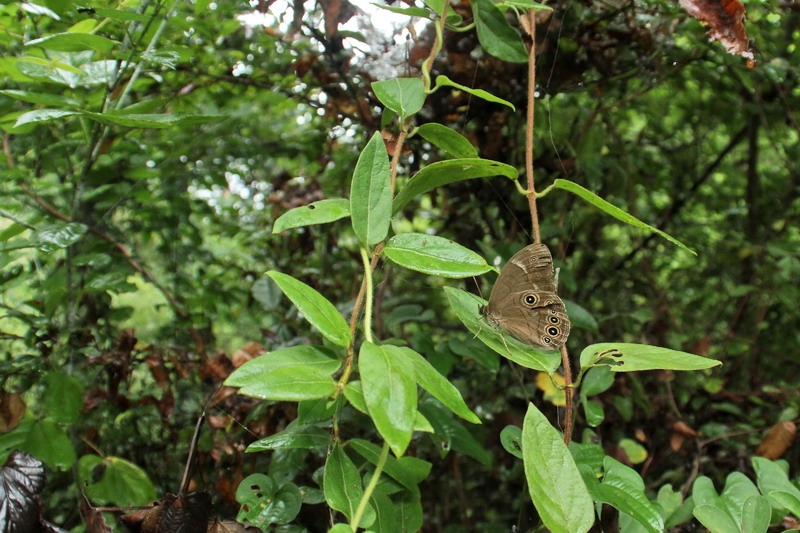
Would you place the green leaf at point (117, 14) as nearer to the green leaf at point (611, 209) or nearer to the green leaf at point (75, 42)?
the green leaf at point (75, 42)

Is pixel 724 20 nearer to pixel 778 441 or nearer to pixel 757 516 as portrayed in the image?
pixel 757 516

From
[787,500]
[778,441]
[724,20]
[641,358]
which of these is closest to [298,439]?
[641,358]

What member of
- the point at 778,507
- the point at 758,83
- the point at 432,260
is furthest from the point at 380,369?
the point at 758,83

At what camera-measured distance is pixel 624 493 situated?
0.82 meters

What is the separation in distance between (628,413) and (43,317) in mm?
1431

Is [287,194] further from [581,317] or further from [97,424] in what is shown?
[581,317]

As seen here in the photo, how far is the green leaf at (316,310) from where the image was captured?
25.1 inches

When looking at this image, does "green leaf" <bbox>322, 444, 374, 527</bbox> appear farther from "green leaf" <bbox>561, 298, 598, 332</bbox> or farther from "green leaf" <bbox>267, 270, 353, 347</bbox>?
"green leaf" <bbox>561, 298, 598, 332</bbox>

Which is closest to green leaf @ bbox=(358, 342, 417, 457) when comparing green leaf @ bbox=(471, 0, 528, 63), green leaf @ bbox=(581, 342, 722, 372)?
green leaf @ bbox=(581, 342, 722, 372)

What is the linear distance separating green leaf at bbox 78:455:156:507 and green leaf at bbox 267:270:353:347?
0.75 m

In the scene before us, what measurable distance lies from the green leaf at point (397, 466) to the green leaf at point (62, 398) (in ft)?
2.28

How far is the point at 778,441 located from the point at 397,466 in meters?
1.06

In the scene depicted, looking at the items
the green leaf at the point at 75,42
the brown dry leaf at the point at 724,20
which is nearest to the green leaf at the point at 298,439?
the green leaf at the point at 75,42

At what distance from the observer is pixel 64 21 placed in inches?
55.7
